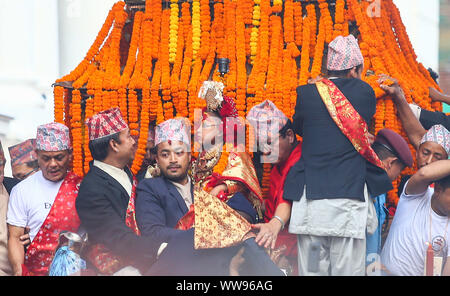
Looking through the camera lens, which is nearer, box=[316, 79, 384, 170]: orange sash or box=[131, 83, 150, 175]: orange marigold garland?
box=[316, 79, 384, 170]: orange sash

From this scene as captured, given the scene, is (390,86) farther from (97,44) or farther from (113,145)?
(97,44)

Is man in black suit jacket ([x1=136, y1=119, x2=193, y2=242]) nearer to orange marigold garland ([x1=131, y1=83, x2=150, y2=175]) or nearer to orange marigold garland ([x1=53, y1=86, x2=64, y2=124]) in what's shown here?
orange marigold garland ([x1=131, y1=83, x2=150, y2=175])

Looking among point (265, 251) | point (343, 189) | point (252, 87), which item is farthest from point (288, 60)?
point (265, 251)

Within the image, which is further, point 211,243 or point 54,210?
point 54,210

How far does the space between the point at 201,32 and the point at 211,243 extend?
190 cm

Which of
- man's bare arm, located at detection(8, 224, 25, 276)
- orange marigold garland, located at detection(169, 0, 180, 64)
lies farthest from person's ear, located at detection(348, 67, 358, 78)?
man's bare arm, located at detection(8, 224, 25, 276)

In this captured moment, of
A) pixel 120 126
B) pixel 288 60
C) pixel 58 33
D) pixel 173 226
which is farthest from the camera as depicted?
pixel 58 33

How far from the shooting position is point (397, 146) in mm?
3211

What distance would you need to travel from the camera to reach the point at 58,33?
4.62 meters

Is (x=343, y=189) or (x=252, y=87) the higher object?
(x=252, y=87)

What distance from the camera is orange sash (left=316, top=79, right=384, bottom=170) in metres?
2.83

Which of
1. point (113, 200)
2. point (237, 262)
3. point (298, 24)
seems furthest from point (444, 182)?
point (113, 200)

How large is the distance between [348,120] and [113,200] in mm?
1391

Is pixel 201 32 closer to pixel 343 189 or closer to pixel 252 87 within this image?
pixel 252 87
